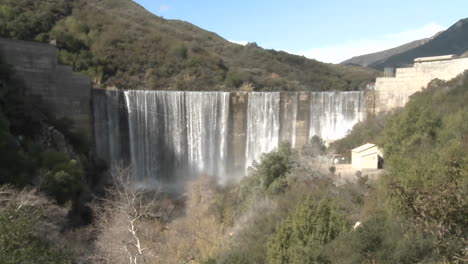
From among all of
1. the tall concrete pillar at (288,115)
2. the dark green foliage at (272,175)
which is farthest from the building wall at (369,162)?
the tall concrete pillar at (288,115)

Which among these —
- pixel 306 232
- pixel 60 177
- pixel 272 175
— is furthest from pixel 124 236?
pixel 272 175

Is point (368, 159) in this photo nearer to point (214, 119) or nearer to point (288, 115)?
point (288, 115)

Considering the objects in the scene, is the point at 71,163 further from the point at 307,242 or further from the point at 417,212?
the point at 417,212

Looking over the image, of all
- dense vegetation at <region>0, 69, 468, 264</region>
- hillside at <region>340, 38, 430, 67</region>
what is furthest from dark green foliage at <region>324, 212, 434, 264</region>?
hillside at <region>340, 38, 430, 67</region>

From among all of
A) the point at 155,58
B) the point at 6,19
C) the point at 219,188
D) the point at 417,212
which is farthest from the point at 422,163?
the point at 155,58

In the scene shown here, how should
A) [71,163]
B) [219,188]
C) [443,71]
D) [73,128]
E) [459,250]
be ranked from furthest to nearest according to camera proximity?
[219,188] < [443,71] < [73,128] < [71,163] < [459,250]

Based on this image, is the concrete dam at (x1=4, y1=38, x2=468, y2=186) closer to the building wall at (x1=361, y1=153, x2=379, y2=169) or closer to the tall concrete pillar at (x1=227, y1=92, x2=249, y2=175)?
the tall concrete pillar at (x1=227, y1=92, x2=249, y2=175)

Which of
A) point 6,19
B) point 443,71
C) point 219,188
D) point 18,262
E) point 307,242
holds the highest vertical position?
point 6,19
